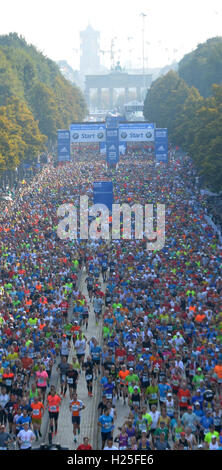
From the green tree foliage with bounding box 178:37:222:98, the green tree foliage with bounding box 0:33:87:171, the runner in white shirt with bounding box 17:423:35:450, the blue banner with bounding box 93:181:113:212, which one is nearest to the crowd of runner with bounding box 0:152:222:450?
the runner in white shirt with bounding box 17:423:35:450

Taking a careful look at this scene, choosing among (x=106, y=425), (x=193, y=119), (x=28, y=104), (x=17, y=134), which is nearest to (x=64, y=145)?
(x=17, y=134)

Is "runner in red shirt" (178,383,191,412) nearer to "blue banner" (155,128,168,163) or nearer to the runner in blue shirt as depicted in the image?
the runner in blue shirt

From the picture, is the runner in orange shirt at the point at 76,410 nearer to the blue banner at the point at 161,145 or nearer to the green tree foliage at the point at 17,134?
the green tree foliage at the point at 17,134

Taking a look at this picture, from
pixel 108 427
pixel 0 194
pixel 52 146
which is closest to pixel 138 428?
pixel 108 427

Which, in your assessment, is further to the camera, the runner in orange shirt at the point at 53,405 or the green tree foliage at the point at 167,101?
the green tree foliage at the point at 167,101

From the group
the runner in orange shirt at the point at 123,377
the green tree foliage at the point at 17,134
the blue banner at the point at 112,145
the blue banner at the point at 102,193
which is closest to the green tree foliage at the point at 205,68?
the green tree foliage at the point at 17,134
